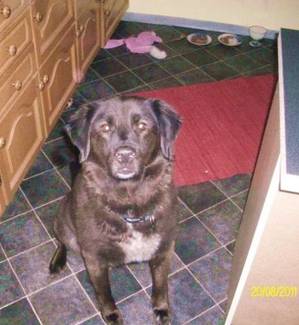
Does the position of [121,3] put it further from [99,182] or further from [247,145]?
[99,182]

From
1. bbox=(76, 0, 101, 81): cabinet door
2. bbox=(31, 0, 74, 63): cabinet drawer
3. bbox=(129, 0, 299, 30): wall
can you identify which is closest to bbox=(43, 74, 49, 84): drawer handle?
bbox=(31, 0, 74, 63): cabinet drawer

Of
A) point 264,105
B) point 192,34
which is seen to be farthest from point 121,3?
point 264,105

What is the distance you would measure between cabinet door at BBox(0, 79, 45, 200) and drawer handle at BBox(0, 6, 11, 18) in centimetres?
44

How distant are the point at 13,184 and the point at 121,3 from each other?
7.70 feet

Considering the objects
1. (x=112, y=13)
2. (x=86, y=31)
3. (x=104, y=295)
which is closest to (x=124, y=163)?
(x=104, y=295)

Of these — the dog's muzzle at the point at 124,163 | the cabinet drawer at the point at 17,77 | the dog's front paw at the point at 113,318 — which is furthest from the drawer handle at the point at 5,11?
the dog's front paw at the point at 113,318

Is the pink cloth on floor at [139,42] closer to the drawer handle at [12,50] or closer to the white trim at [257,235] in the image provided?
the drawer handle at [12,50]

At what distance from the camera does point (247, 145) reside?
9.98ft

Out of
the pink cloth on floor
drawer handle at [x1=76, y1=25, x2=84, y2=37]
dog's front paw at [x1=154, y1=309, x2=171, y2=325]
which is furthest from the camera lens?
the pink cloth on floor

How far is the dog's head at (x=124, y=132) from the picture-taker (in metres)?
1.67

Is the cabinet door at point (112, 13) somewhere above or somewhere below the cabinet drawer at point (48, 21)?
below

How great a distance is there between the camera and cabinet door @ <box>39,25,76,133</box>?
2652mm

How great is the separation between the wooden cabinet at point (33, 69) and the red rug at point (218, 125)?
0.70 m

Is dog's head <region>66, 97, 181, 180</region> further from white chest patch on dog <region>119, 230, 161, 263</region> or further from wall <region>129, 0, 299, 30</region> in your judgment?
wall <region>129, 0, 299, 30</region>
